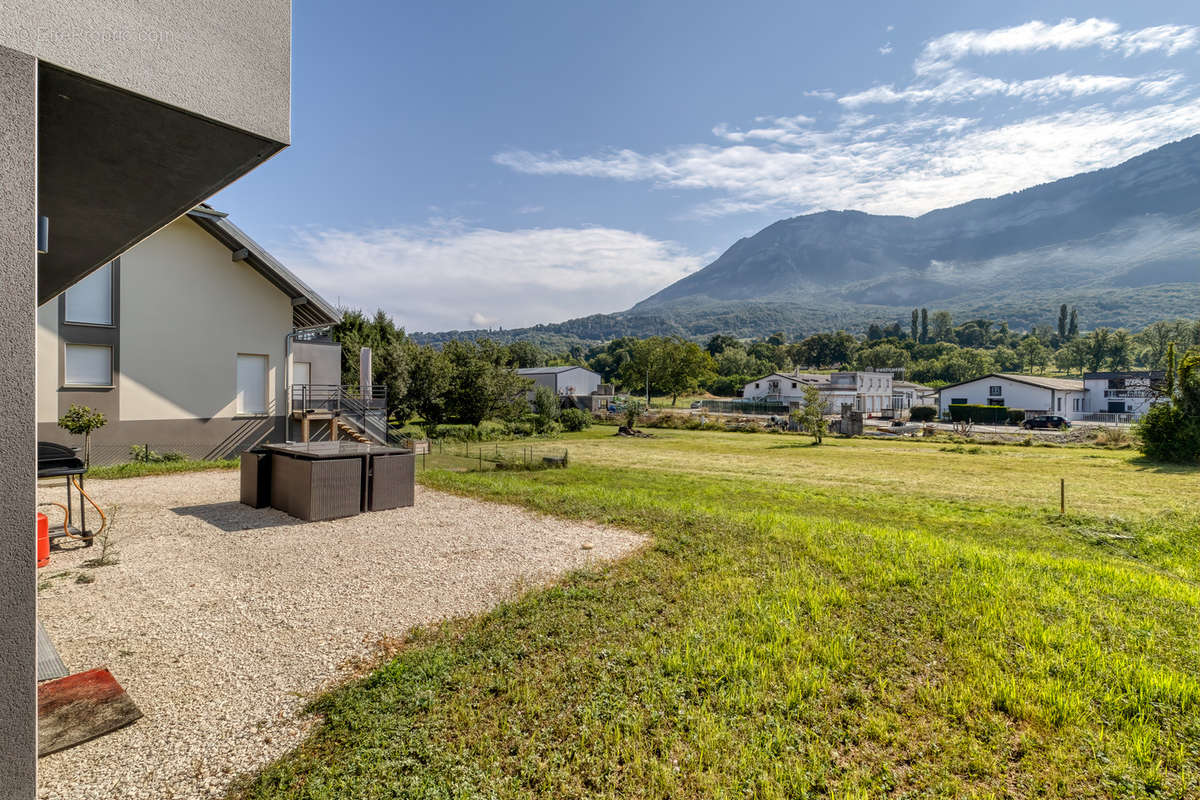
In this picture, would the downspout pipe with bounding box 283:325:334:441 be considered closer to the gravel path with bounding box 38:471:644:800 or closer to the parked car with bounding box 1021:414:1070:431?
the gravel path with bounding box 38:471:644:800

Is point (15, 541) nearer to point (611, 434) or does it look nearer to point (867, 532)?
point (867, 532)

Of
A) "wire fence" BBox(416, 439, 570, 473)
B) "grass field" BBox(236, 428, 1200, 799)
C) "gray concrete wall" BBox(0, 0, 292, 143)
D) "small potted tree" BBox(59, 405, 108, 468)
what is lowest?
"wire fence" BBox(416, 439, 570, 473)

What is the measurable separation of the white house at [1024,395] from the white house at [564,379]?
3739 cm

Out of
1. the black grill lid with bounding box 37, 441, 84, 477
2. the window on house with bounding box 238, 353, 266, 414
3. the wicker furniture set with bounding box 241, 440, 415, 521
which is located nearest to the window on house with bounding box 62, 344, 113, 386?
the window on house with bounding box 238, 353, 266, 414

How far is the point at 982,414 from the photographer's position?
161 feet

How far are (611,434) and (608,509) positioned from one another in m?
28.9

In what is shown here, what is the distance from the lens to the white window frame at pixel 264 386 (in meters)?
16.7

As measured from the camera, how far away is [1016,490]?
16.2 m

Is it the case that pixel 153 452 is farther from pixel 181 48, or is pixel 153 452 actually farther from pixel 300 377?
pixel 181 48

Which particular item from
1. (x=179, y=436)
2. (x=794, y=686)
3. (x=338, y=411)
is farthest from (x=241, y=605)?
(x=338, y=411)

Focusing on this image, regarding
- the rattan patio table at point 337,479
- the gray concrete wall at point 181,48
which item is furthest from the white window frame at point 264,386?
the gray concrete wall at point 181,48

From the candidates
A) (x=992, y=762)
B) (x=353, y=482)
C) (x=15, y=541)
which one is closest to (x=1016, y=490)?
(x=992, y=762)

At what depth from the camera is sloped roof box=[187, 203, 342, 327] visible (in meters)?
15.7

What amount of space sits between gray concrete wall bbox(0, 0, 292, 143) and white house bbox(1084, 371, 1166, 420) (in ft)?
196
